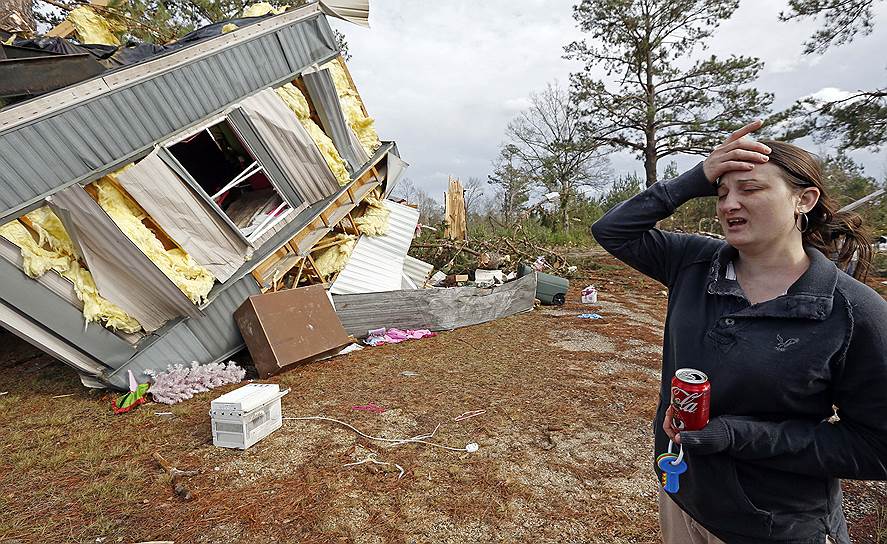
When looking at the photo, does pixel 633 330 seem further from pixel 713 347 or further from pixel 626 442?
pixel 713 347

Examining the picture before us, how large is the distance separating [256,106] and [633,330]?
23.5ft

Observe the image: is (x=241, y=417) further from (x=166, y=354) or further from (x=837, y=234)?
(x=837, y=234)

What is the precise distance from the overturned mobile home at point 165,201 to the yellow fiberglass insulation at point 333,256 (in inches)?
1.5

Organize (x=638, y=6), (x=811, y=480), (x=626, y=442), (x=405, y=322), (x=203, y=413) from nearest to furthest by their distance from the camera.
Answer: (x=811, y=480)
(x=626, y=442)
(x=203, y=413)
(x=405, y=322)
(x=638, y=6)

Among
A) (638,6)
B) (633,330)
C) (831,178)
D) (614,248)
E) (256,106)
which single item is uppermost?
(638,6)

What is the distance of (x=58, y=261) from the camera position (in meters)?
4.35

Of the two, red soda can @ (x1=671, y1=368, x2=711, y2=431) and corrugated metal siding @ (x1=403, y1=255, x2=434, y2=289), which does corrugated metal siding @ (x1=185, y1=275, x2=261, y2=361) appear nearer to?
corrugated metal siding @ (x1=403, y1=255, x2=434, y2=289)

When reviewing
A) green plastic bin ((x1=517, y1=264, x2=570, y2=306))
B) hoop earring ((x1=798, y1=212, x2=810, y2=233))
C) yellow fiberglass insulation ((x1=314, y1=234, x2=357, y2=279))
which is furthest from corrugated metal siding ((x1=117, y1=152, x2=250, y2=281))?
green plastic bin ((x1=517, y1=264, x2=570, y2=306))

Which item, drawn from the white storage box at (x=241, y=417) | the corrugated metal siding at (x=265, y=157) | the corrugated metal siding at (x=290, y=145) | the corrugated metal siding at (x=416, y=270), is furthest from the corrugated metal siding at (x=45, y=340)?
the corrugated metal siding at (x=416, y=270)

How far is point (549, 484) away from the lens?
11.0 ft

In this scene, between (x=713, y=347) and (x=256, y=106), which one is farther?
(x=256, y=106)

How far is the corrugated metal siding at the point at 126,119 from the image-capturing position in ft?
13.2

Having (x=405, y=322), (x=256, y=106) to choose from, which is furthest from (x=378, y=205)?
(x=256, y=106)

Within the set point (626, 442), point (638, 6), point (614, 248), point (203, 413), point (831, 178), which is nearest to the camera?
point (831, 178)
